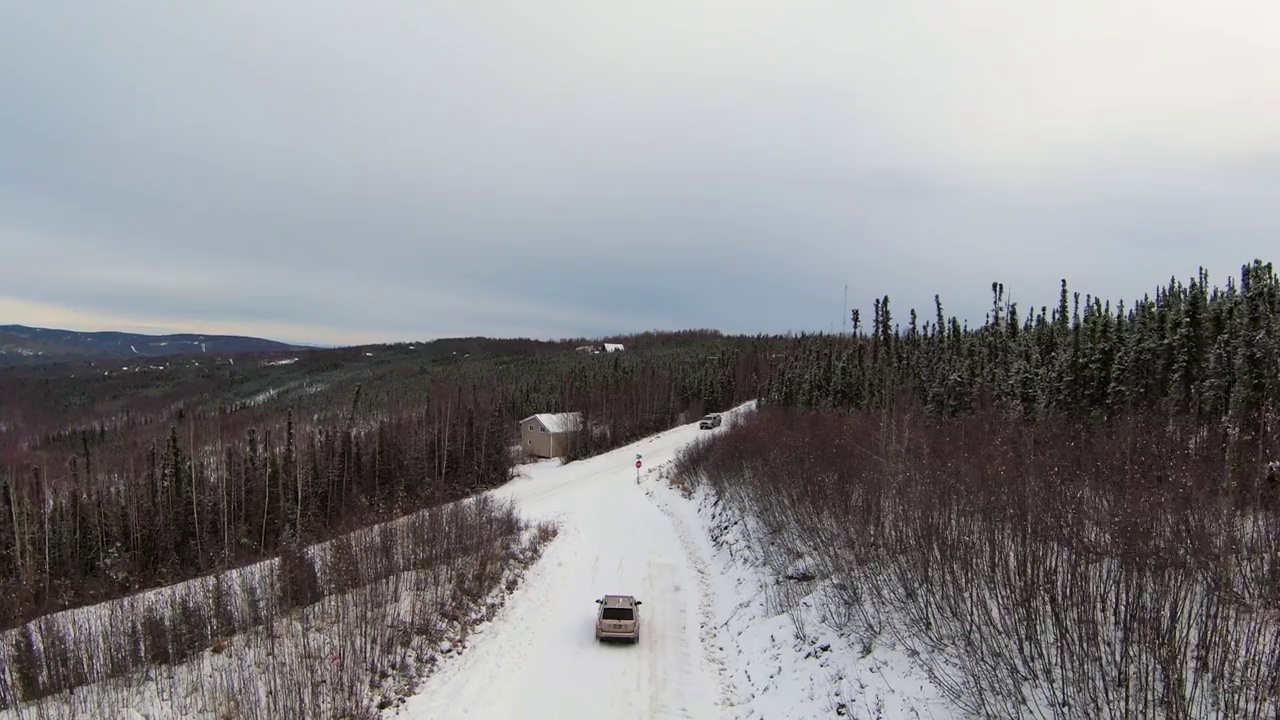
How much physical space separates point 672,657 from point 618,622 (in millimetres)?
1854

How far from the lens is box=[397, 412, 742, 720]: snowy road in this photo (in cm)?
1339

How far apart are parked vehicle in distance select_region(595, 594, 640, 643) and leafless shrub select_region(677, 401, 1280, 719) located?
5.70 metres

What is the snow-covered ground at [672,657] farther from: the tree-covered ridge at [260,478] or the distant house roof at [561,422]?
the distant house roof at [561,422]

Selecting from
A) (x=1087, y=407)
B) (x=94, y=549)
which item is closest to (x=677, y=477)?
(x=1087, y=407)

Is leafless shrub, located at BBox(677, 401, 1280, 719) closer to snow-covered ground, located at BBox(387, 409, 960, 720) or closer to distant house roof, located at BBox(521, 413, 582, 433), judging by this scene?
snow-covered ground, located at BBox(387, 409, 960, 720)

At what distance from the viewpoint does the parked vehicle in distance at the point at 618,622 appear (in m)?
17.2

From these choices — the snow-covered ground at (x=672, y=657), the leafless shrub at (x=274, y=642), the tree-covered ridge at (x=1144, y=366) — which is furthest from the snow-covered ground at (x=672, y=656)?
the tree-covered ridge at (x=1144, y=366)

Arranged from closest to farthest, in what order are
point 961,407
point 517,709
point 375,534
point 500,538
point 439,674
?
point 517,709, point 439,674, point 375,534, point 500,538, point 961,407

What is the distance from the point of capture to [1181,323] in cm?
3525

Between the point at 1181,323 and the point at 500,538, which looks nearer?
the point at 500,538

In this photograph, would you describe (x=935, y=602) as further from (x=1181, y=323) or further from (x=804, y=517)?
(x=1181, y=323)

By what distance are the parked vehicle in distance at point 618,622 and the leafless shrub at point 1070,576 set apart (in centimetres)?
570

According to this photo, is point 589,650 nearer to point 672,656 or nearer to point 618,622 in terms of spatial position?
point 618,622

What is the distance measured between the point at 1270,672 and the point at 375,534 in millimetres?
25248
